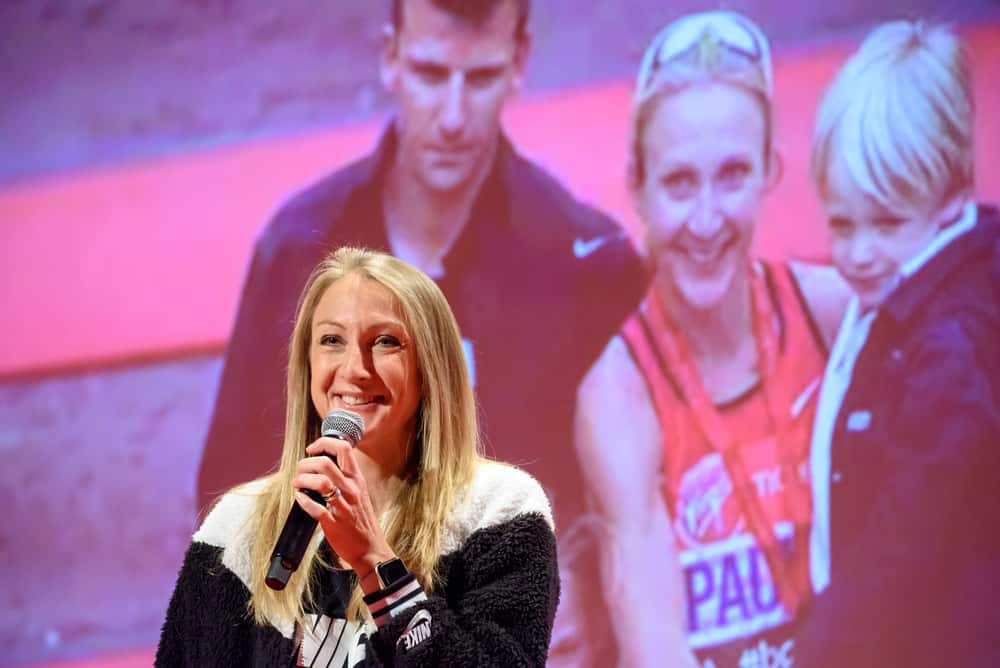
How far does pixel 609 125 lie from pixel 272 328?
1.02 m

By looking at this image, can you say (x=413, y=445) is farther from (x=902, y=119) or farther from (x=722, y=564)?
(x=902, y=119)

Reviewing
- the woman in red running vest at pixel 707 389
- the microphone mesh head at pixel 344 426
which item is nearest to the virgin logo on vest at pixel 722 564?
the woman in red running vest at pixel 707 389

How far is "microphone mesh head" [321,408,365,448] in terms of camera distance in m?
1.49

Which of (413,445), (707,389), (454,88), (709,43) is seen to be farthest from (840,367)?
(413,445)

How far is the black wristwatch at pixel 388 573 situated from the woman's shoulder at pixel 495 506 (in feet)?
0.45

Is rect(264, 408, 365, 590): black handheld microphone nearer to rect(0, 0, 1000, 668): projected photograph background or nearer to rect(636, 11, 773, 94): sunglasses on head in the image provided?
rect(0, 0, 1000, 668): projected photograph background

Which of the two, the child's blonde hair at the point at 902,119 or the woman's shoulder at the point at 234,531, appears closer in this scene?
the woman's shoulder at the point at 234,531

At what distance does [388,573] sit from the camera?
4.75ft

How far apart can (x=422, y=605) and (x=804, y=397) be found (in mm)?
1819

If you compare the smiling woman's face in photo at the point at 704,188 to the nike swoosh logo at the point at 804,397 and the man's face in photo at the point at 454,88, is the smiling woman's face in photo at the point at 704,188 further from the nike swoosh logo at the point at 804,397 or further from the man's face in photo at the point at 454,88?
the man's face in photo at the point at 454,88

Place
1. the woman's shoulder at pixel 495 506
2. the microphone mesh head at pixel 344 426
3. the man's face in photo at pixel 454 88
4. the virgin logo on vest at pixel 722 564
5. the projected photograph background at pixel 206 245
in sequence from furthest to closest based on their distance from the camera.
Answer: the man's face in photo at pixel 454 88 → the projected photograph background at pixel 206 245 → the virgin logo on vest at pixel 722 564 → the woman's shoulder at pixel 495 506 → the microphone mesh head at pixel 344 426

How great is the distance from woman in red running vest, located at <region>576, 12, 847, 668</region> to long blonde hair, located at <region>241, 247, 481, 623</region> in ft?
Answer: 4.59

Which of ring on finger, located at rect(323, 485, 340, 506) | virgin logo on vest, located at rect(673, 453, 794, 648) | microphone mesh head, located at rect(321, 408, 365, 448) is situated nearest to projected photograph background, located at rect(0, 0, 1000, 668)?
virgin logo on vest, located at rect(673, 453, 794, 648)

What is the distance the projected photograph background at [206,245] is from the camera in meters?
3.08
